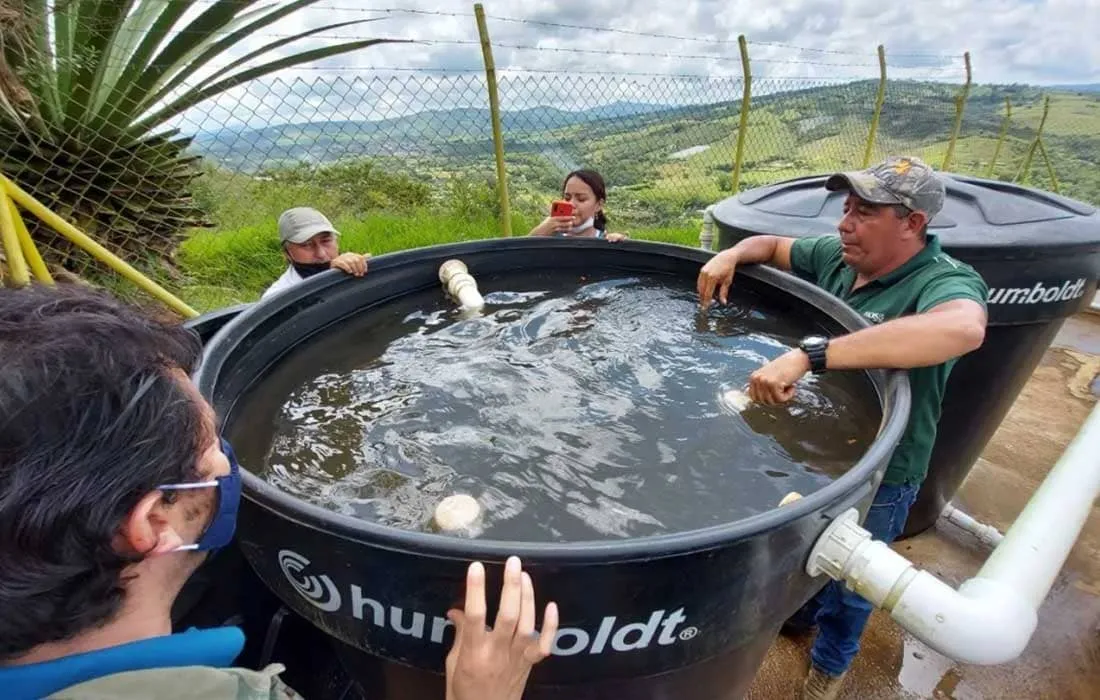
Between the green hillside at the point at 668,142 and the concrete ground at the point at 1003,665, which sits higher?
the green hillside at the point at 668,142

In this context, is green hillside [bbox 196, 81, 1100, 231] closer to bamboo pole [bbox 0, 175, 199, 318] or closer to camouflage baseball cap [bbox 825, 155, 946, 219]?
bamboo pole [bbox 0, 175, 199, 318]

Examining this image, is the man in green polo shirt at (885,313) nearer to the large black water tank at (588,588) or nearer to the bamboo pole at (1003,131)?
the large black water tank at (588,588)

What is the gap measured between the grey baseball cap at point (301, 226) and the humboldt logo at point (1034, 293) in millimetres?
2842

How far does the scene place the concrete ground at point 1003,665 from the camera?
220 centimetres

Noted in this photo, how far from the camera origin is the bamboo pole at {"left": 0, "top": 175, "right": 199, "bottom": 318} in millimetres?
2365

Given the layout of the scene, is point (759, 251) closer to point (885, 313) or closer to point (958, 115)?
point (885, 313)

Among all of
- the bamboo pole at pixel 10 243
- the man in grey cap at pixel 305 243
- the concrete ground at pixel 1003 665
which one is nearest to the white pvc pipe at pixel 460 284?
the man in grey cap at pixel 305 243

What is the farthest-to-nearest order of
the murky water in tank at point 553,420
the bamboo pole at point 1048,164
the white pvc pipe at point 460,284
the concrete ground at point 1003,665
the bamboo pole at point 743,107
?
the bamboo pole at point 1048,164
the bamboo pole at point 743,107
the white pvc pipe at point 460,284
the concrete ground at point 1003,665
the murky water in tank at point 553,420

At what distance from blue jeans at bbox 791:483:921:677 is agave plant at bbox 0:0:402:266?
141 inches

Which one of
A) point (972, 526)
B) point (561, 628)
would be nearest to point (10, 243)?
point (561, 628)

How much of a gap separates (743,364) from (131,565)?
1.75 metres

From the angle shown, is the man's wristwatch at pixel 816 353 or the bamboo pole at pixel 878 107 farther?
the bamboo pole at pixel 878 107

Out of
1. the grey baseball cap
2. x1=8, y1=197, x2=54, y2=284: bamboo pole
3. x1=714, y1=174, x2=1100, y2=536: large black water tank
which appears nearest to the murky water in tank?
x1=714, y1=174, x2=1100, y2=536: large black water tank

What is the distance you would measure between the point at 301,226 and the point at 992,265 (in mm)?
2916
